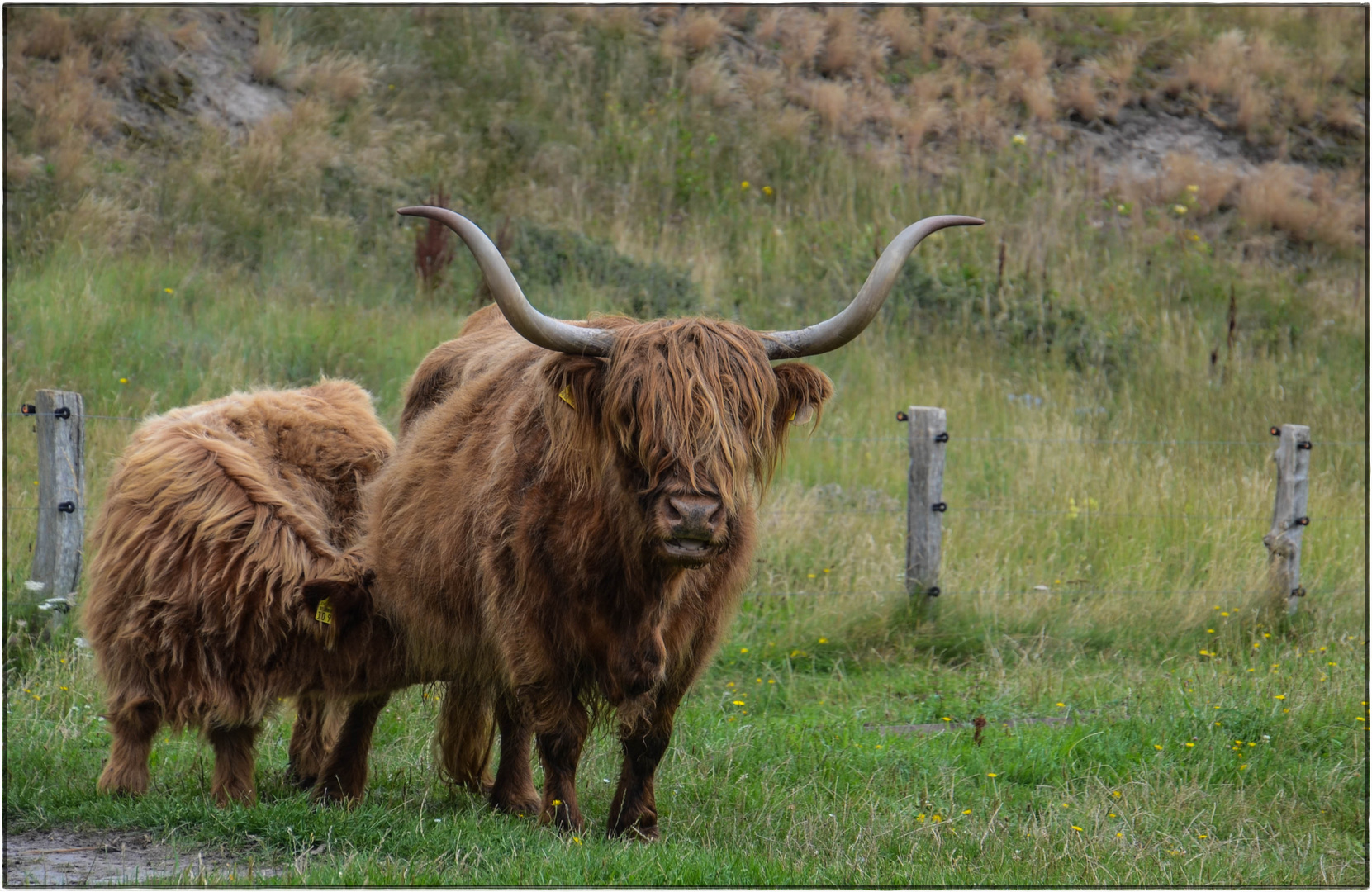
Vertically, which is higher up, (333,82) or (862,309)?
(333,82)

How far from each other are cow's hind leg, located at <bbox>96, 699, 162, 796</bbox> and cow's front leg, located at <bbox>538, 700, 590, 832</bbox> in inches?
58.1

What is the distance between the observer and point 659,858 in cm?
404

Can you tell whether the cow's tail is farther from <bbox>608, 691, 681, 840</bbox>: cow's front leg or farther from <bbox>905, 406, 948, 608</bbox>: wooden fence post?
<bbox>905, 406, 948, 608</bbox>: wooden fence post

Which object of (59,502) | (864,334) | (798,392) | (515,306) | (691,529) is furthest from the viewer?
(864,334)

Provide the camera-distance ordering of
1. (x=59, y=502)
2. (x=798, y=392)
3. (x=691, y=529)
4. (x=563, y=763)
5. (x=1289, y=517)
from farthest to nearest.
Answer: (x=1289, y=517) < (x=59, y=502) < (x=563, y=763) < (x=798, y=392) < (x=691, y=529)

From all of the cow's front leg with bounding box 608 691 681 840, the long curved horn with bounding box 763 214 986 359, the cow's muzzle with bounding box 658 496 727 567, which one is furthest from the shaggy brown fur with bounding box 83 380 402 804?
the long curved horn with bounding box 763 214 986 359

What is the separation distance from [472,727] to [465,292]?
7.79 metres

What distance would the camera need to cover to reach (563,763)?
4.37 m

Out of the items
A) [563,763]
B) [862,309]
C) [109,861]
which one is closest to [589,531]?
[563,763]

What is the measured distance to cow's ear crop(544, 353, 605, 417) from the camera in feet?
13.3

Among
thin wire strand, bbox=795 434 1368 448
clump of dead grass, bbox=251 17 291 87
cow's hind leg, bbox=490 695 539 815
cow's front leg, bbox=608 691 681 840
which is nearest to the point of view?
cow's front leg, bbox=608 691 681 840

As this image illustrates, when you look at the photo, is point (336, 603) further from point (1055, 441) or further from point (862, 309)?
point (1055, 441)

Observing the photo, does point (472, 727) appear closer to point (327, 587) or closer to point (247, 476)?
point (327, 587)

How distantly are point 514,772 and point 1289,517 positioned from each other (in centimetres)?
509
